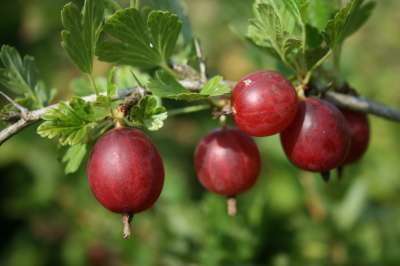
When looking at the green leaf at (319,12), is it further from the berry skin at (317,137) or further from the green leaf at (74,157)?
the green leaf at (74,157)

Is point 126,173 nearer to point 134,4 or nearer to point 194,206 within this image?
point 134,4

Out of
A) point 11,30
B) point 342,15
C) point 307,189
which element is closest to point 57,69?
point 11,30

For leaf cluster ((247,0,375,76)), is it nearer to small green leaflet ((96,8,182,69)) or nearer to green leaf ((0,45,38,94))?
small green leaflet ((96,8,182,69))

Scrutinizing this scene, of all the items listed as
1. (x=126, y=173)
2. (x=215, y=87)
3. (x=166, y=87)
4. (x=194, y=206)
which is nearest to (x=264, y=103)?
(x=215, y=87)

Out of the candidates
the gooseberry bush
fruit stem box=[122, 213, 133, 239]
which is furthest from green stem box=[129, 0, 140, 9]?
fruit stem box=[122, 213, 133, 239]

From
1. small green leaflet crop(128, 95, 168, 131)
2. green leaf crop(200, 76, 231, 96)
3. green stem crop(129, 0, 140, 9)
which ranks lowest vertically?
small green leaflet crop(128, 95, 168, 131)

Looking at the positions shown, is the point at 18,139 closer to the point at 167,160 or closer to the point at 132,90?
the point at 167,160
